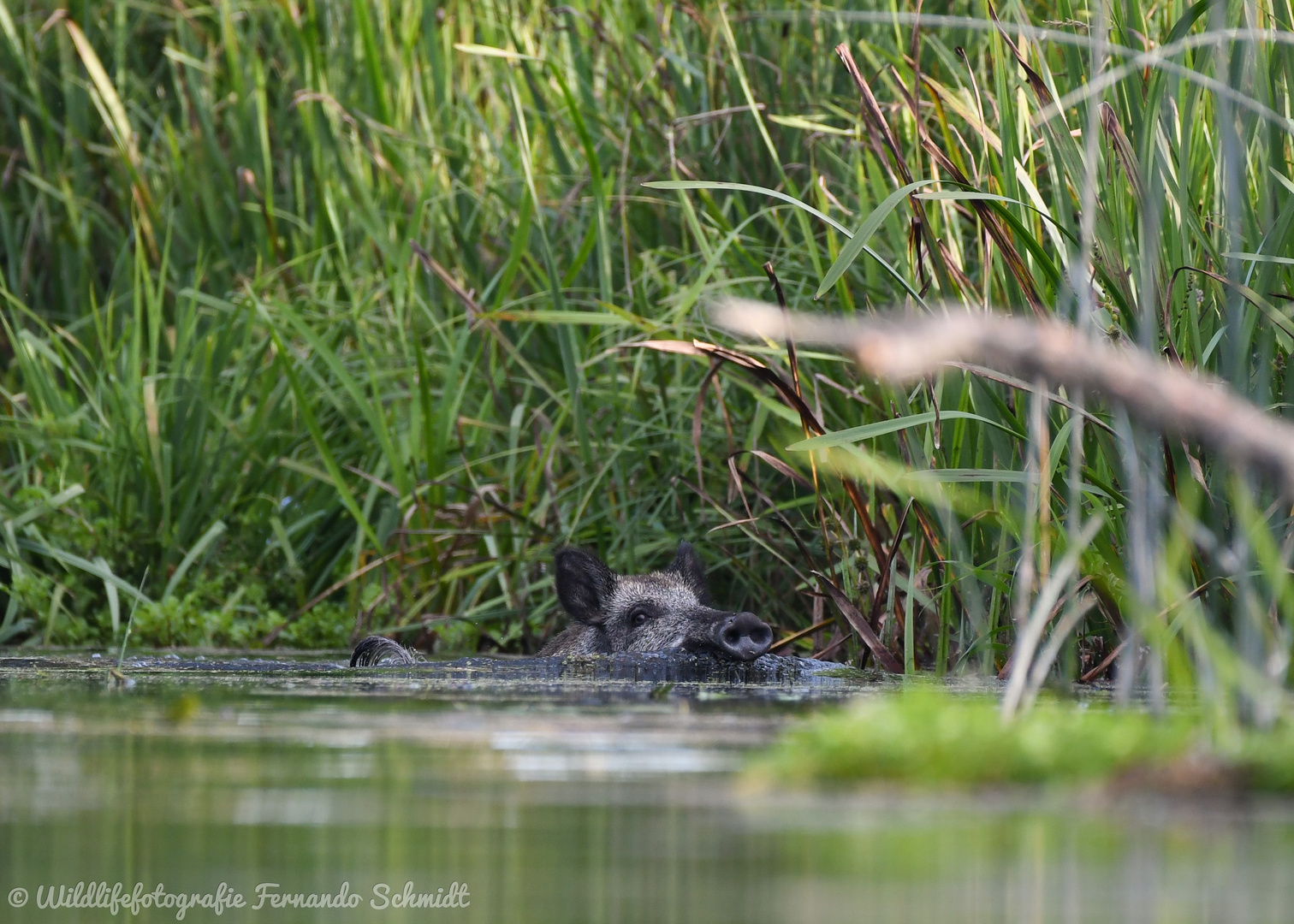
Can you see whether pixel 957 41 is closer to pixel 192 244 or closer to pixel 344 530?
pixel 344 530

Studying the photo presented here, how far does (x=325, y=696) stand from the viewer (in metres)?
4.09

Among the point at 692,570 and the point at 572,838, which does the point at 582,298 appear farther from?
the point at 572,838

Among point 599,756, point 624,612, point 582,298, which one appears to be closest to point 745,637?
point 624,612

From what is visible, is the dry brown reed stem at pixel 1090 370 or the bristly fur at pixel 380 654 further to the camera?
the bristly fur at pixel 380 654

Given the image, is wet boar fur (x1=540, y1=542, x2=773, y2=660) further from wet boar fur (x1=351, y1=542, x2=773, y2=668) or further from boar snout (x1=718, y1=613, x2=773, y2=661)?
boar snout (x1=718, y1=613, x2=773, y2=661)

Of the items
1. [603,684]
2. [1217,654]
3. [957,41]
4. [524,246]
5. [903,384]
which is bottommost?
[603,684]

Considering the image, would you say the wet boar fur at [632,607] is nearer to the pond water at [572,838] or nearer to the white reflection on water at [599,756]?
the white reflection on water at [599,756]

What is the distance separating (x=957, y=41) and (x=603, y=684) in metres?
2.94

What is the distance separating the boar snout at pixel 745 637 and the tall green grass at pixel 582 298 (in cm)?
24

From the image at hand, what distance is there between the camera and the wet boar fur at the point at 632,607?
615 cm

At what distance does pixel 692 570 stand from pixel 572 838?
4230 mm

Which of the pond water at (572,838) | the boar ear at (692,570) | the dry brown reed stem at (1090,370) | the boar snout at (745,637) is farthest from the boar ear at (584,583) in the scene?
the dry brown reed stem at (1090,370)

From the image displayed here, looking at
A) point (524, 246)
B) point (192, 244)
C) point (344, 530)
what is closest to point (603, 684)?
point (524, 246)

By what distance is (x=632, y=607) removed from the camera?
6488 mm
